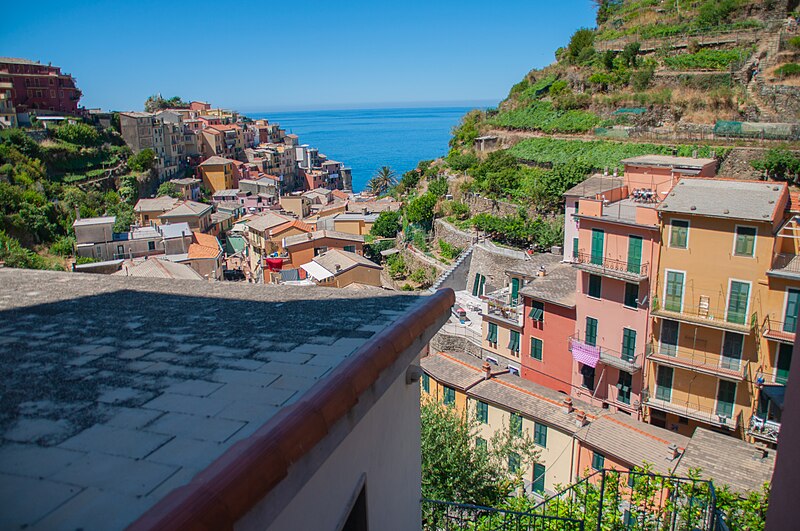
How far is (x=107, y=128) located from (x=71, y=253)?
1131 inches

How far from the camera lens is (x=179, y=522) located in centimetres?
173

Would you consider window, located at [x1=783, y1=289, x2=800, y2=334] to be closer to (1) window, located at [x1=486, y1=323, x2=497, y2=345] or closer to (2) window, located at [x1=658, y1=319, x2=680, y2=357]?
(2) window, located at [x1=658, y1=319, x2=680, y2=357]

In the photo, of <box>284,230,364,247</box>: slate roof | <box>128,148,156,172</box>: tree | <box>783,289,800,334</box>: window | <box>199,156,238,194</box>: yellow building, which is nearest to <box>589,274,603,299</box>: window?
<box>783,289,800,334</box>: window

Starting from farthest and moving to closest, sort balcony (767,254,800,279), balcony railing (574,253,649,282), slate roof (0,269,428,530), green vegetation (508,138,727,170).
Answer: green vegetation (508,138,727,170)
balcony railing (574,253,649,282)
balcony (767,254,800,279)
slate roof (0,269,428,530)

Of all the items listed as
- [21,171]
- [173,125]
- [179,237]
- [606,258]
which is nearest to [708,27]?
[606,258]

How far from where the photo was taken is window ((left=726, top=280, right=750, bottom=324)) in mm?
15953

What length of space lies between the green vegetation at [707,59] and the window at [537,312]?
23.3 metres

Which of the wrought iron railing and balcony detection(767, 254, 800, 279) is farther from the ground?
balcony detection(767, 254, 800, 279)

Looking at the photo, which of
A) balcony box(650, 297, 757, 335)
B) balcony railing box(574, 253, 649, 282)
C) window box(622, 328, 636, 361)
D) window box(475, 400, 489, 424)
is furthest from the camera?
window box(622, 328, 636, 361)

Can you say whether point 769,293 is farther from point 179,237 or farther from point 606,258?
point 179,237

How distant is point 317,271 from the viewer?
2894 cm

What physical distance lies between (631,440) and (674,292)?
463cm

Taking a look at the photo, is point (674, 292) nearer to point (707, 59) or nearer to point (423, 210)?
point (423, 210)

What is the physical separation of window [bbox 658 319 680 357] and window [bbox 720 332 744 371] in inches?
50.0
